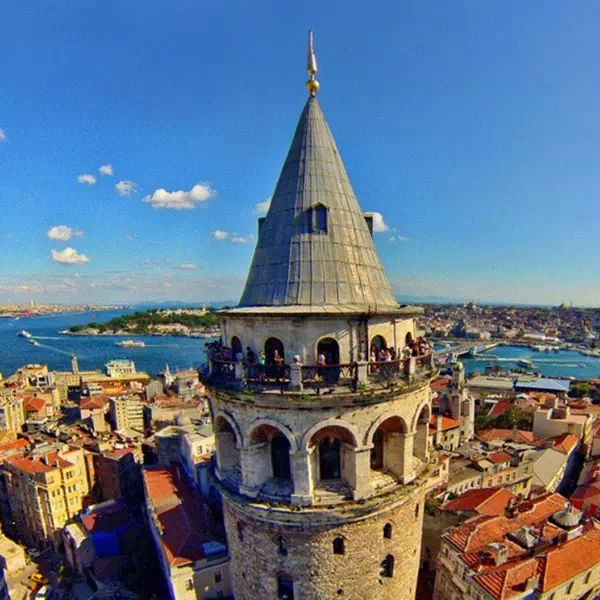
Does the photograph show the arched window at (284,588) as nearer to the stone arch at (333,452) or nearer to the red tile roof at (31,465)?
the stone arch at (333,452)

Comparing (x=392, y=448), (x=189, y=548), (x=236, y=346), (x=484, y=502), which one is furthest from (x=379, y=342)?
(x=484, y=502)

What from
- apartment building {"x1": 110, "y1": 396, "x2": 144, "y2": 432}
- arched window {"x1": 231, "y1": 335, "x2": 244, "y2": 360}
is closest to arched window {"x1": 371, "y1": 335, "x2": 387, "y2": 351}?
arched window {"x1": 231, "y1": 335, "x2": 244, "y2": 360}

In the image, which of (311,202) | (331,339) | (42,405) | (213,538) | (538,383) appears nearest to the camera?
(331,339)

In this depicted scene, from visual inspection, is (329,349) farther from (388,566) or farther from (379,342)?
(388,566)

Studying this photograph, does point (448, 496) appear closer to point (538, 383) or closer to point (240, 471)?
point (240, 471)

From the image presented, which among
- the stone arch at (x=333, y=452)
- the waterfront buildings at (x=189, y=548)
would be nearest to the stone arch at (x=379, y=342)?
the stone arch at (x=333, y=452)

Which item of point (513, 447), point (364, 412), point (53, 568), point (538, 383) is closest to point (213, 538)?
point (53, 568)
